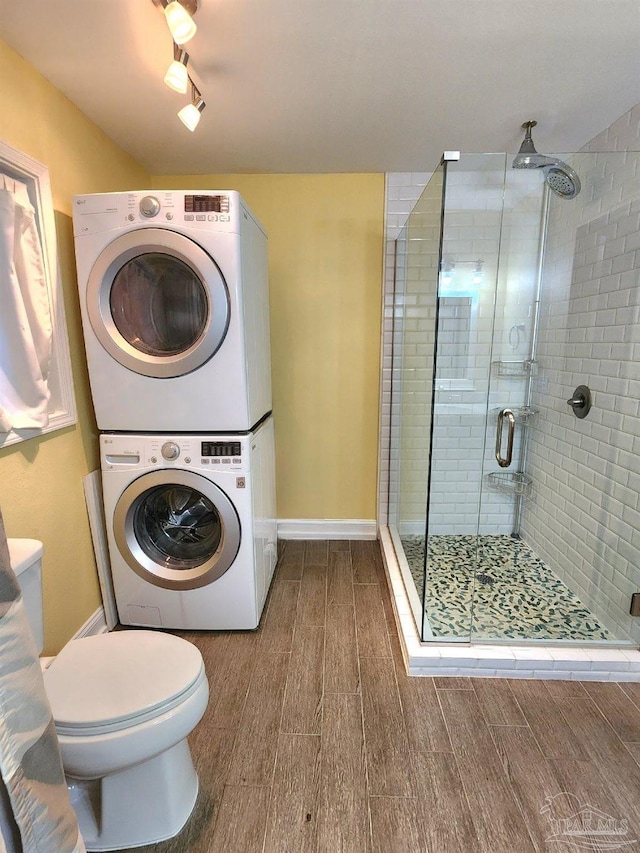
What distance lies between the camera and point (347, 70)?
59.0 inches

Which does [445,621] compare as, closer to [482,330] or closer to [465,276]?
[482,330]

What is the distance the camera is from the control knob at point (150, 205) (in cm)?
154

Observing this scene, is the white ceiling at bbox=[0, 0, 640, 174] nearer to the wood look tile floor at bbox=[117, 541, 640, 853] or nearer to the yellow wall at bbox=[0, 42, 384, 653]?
the yellow wall at bbox=[0, 42, 384, 653]

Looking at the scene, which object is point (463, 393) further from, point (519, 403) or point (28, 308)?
point (28, 308)

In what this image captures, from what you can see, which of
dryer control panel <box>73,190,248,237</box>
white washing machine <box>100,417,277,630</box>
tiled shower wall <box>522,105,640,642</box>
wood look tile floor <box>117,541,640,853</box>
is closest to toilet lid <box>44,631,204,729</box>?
wood look tile floor <box>117,541,640,853</box>

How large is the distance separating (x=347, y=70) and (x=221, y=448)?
4.96ft

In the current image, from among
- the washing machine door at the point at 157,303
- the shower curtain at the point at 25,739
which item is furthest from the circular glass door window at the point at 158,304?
the shower curtain at the point at 25,739

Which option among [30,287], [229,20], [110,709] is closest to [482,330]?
[229,20]

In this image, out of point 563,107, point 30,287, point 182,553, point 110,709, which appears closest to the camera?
point 110,709

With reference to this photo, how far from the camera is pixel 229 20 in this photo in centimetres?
126

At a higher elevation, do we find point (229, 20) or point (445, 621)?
point (229, 20)

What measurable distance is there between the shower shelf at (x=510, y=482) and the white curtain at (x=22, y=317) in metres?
2.34

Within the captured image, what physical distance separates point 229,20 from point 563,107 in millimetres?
1409

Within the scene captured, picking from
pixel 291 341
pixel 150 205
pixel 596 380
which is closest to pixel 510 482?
pixel 596 380
